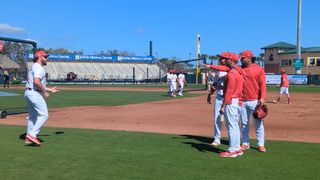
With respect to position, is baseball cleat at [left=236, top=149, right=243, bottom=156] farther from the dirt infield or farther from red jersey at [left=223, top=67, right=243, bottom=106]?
the dirt infield

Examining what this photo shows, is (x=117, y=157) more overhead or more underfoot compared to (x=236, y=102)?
more underfoot

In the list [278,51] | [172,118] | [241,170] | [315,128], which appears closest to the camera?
[241,170]

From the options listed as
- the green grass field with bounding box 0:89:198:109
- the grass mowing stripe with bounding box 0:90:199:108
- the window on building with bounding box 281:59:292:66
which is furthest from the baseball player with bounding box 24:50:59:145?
the window on building with bounding box 281:59:292:66

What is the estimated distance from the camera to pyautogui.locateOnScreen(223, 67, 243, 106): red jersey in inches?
317

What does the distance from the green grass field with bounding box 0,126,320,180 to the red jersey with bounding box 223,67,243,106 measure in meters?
1.11

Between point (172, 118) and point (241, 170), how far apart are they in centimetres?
860

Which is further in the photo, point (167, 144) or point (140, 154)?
point (167, 144)

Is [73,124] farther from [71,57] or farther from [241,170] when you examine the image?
[71,57]

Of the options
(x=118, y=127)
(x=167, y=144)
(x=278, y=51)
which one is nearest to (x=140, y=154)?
(x=167, y=144)

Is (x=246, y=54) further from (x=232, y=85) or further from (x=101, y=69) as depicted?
(x=101, y=69)

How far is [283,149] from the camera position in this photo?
358 inches

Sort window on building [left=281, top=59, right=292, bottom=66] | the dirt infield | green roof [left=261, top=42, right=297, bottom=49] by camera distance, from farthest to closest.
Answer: green roof [left=261, top=42, right=297, bottom=49] < window on building [left=281, top=59, right=292, bottom=66] < the dirt infield

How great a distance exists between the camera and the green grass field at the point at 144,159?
267 inches

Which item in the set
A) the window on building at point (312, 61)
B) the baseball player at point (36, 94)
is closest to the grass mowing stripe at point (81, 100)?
the baseball player at point (36, 94)
